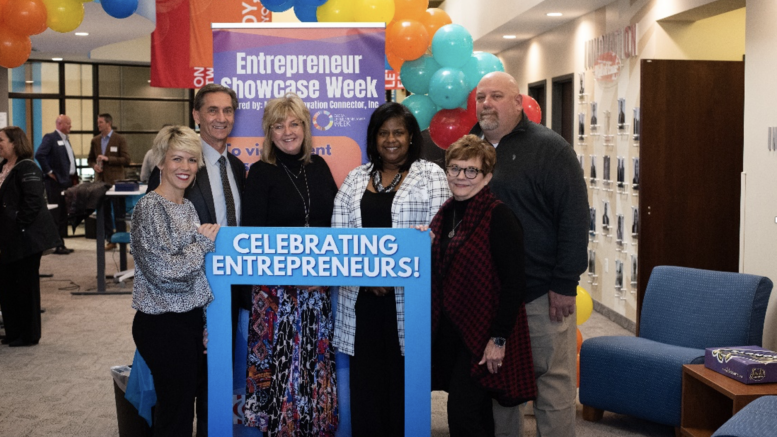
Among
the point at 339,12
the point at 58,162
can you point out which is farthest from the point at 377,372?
the point at 58,162

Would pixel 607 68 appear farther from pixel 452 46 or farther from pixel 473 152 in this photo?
pixel 473 152

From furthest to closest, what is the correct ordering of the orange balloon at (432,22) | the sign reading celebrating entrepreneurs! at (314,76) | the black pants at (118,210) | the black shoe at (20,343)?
the black pants at (118,210) < the black shoe at (20,343) < the orange balloon at (432,22) < the sign reading celebrating entrepreneurs! at (314,76)

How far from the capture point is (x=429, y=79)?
471 centimetres

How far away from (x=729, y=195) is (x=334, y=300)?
3.93 meters

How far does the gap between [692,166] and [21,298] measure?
5061mm

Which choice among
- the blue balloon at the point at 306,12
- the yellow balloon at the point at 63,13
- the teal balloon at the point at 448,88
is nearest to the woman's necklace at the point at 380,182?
the teal balloon at the point at 448,88

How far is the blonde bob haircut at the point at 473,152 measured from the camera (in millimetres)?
2863

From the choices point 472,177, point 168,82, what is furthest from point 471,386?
point 168,82

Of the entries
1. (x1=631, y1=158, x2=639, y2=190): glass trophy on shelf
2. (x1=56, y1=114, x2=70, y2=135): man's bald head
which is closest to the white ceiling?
(x1=56, y1=114, x2=70, y2=135): man's bald head

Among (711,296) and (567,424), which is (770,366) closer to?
(711,296)

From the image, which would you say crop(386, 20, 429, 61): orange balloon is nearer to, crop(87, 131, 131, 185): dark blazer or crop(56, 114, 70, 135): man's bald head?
crop(87, 131, 131, 185): dark blazer

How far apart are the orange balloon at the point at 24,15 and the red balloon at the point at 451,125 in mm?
2687

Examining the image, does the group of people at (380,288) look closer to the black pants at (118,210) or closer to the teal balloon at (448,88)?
the teal balloon at (448,88)

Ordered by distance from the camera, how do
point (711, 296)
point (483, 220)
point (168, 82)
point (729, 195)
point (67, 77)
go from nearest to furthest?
point (483, 220) < point (711, 296) < point (729, 195) < point (168, 82) < point (67, 77)
